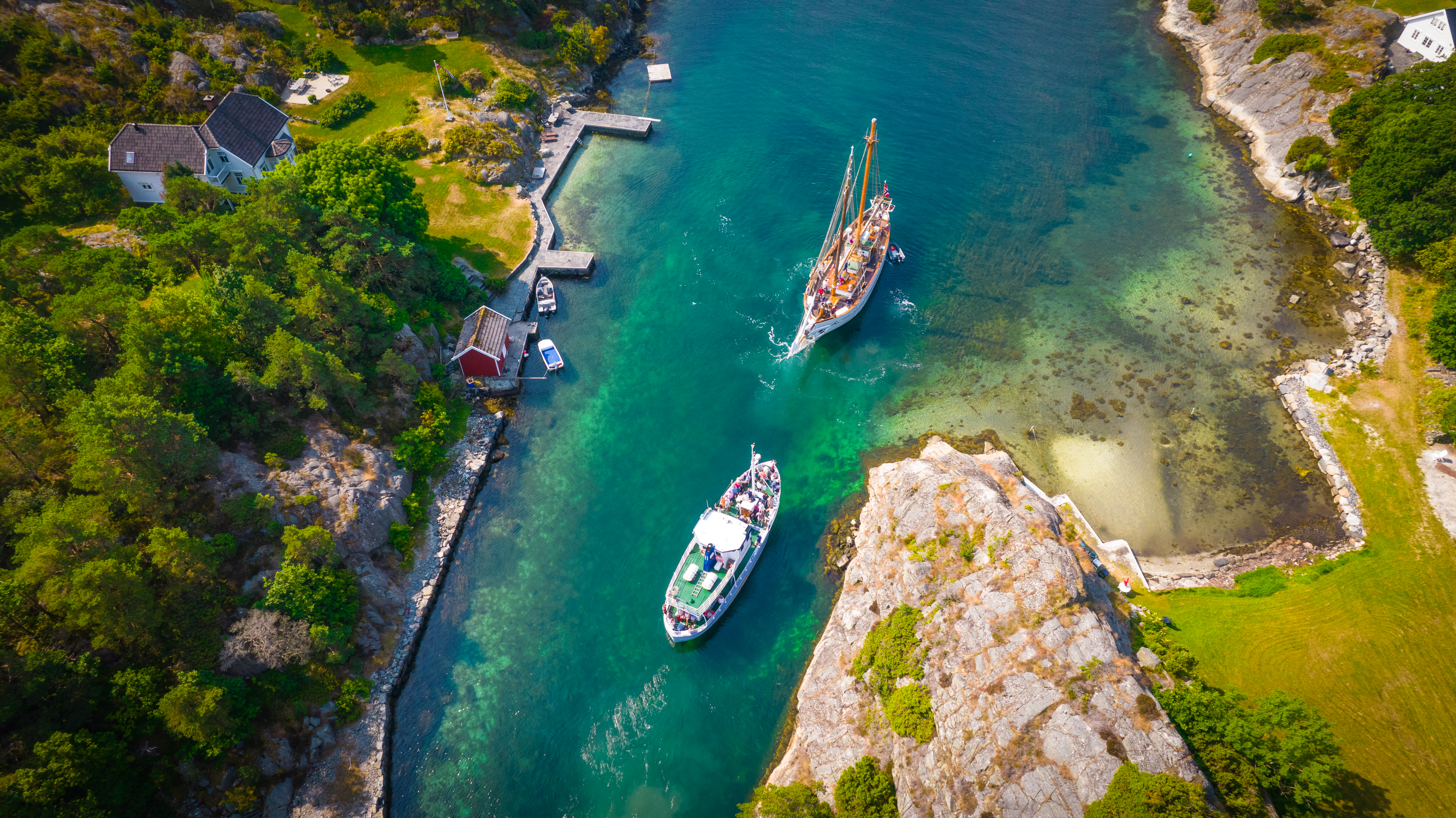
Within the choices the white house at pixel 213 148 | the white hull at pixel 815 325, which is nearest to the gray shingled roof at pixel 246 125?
the white house at pixel 213 148

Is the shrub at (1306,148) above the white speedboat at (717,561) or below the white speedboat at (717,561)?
above

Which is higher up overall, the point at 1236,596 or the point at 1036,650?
the point at 1036,650

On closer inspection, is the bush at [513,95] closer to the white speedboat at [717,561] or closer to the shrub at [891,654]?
the white speedboat at [717,561]

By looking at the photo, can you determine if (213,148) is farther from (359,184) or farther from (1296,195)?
(1296,195)

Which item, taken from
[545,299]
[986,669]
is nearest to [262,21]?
[545,299]

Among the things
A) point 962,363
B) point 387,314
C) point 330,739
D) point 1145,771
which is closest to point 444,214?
point 387,314

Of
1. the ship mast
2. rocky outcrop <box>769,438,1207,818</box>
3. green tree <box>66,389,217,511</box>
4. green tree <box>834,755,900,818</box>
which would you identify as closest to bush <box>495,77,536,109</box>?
the ship mast

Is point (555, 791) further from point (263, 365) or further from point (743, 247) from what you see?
point (743, 247)
